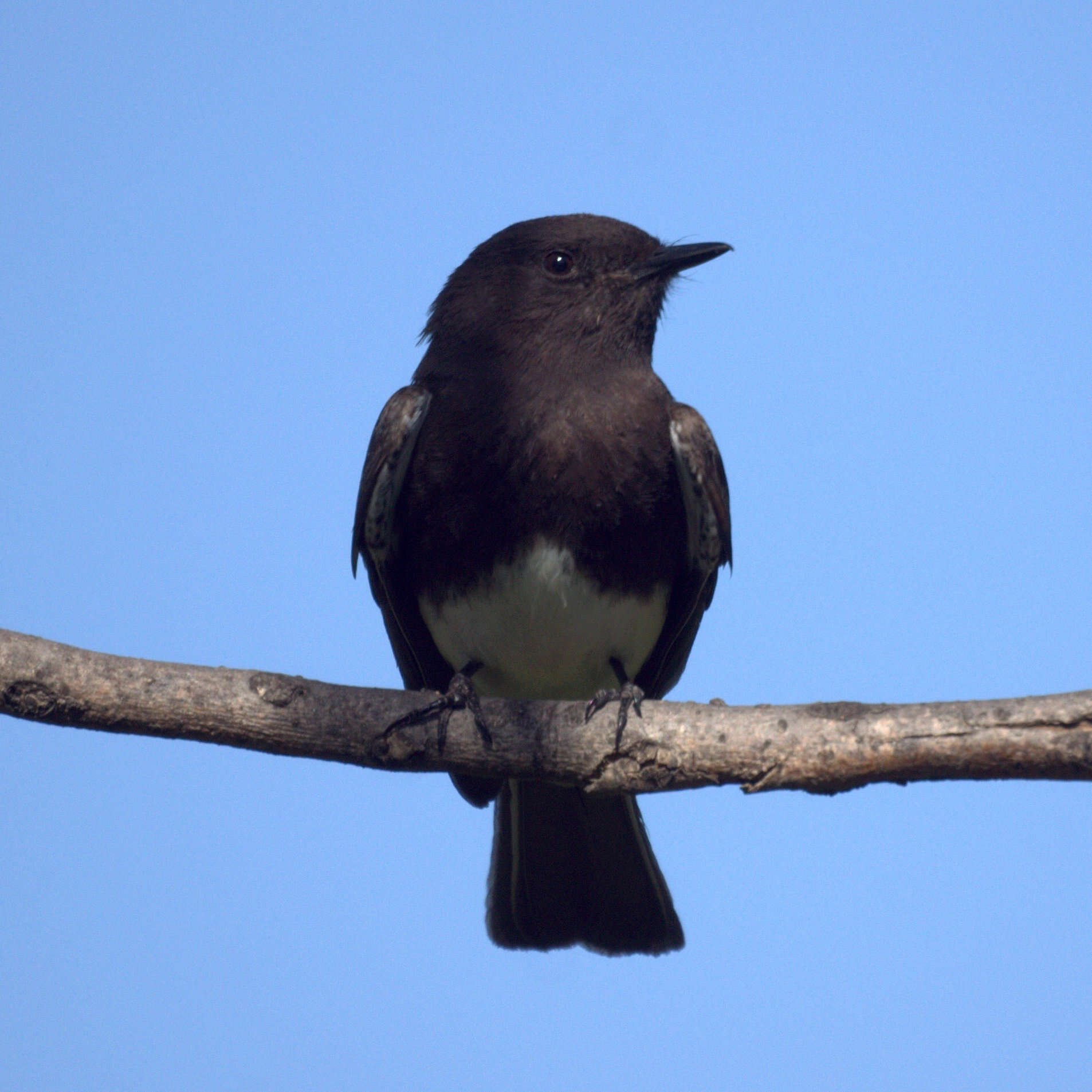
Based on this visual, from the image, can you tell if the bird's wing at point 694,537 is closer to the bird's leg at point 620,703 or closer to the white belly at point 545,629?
the white belly at point 545,629

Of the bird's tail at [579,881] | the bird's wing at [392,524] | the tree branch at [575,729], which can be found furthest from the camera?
the bird's tail at [579,881]

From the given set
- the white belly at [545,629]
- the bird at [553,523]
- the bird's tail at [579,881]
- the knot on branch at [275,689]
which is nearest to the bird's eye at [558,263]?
the bird at [553,523]

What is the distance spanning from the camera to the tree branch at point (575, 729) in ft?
12.5

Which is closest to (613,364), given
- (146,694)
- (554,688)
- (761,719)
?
(554,688)

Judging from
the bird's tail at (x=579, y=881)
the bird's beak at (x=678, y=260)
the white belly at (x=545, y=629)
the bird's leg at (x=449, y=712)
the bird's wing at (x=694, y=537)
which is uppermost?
the bird's beak at (x=678, y=260)

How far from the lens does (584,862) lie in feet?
19.3

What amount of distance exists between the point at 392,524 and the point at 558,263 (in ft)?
5.08

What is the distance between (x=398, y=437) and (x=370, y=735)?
1.62 m

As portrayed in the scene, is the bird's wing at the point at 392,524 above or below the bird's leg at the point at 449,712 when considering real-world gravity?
above

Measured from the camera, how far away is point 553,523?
5242mm

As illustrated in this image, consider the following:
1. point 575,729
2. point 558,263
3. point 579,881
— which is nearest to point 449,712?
point 575,729

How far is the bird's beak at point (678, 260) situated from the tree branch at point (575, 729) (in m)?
2.48

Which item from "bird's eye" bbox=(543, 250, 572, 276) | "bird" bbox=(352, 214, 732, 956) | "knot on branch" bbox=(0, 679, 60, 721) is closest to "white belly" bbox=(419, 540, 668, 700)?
"bird" bbox=(352, 214, 732, 956)

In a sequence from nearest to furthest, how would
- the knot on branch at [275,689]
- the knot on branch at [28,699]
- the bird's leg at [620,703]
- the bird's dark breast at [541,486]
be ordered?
the knot on branch at [28,699] < the knot on branch at [275,689] < the bird's leg at [620,703] < the bird's dark breast at [541,486]
